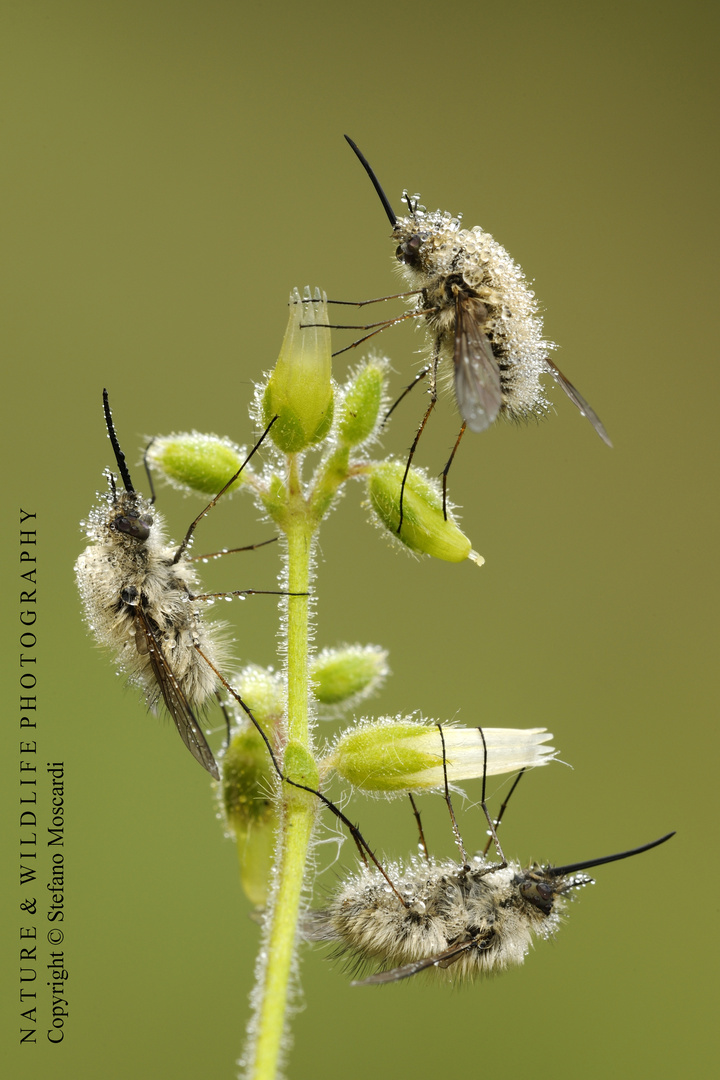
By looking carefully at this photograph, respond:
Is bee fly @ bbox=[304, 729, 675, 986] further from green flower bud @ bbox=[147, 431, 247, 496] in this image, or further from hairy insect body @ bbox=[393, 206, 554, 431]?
hairy insect body @ bbox=[393, 206, 554, 431]

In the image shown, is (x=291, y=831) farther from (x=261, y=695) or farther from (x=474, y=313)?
(x=474, y=313)

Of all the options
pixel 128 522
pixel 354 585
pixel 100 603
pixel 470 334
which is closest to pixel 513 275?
pixel 470 334

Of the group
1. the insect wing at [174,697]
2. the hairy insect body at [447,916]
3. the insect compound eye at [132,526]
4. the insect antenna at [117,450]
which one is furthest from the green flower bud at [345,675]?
the insect antenna at [117,450]

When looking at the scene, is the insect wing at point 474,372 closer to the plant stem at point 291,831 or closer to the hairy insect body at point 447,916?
the plant stem at point 291,831

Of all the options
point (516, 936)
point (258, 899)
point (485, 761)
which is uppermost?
point (485, 761)

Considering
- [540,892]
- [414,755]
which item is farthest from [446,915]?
[414,755]

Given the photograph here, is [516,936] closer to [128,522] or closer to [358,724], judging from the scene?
[358,724]
